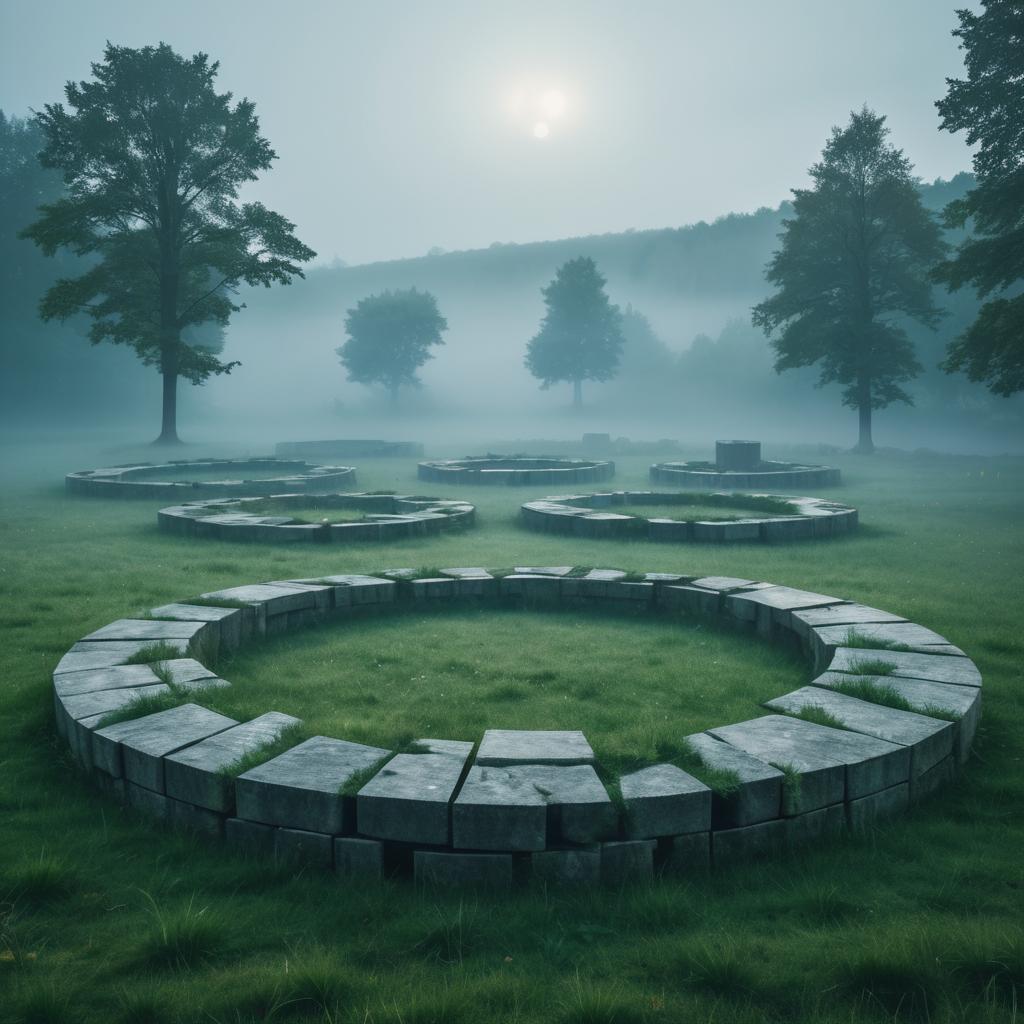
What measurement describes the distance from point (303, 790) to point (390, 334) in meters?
53.4

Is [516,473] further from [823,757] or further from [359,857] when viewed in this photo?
[359,857]

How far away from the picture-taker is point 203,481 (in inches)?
680

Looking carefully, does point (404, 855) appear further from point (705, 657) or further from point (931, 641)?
point (931, 641)

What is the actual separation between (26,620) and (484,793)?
450cm

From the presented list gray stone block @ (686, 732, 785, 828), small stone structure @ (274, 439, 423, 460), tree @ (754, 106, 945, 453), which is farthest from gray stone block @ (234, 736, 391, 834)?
tree @ (754, 106, 945, 453)

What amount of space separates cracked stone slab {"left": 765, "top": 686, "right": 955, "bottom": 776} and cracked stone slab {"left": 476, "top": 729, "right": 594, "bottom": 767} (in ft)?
3.15

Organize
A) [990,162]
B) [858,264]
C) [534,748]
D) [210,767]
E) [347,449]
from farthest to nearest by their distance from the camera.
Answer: [347,449], [858,264], [990,162], [534,748], [210,767]

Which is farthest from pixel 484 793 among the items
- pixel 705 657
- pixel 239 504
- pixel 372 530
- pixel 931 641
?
pixel 239 504

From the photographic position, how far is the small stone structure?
28.1 metres

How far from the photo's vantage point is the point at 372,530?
966 centimetres

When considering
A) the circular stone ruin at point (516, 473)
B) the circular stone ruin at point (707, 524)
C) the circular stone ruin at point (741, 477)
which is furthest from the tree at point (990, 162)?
the circular stone ruin at point (516, 473)

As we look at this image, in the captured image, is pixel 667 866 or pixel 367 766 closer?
pixel 667 866

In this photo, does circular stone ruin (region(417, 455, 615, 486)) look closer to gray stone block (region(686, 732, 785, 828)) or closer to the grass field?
the grass field

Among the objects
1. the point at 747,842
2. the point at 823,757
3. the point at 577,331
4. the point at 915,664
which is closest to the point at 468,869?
the point at 747,842
